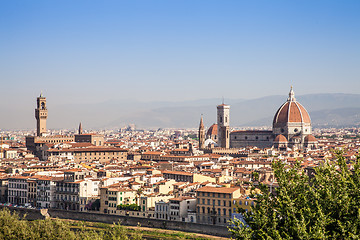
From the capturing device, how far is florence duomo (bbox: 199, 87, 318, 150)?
10956cm

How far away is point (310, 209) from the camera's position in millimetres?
16047

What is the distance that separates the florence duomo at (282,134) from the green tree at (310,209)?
89.5 metres

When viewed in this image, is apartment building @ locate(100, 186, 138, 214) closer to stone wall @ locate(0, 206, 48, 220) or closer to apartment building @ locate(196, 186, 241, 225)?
stone wall @ locate(0, 206, 48, 220)

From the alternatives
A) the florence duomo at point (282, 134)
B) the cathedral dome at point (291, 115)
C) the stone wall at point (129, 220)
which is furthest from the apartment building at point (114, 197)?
the cathedral dome at point (291, 115)

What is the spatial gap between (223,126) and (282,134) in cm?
1175

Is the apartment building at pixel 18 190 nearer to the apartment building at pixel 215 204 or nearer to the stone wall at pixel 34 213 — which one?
the stone wall at pixel 34 213

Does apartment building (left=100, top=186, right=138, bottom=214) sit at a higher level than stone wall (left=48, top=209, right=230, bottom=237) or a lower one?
higher

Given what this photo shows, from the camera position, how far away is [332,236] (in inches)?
615

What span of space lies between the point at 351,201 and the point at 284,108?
9930 centimetres

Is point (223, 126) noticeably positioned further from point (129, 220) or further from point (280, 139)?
point (129, 220)

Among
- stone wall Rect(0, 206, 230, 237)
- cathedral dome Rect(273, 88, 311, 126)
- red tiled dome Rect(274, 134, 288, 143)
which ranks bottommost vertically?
stone wall Rect(0, 206, 230, 237)

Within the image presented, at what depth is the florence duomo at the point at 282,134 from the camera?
109562 mm

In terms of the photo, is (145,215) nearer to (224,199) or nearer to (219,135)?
(224,199)

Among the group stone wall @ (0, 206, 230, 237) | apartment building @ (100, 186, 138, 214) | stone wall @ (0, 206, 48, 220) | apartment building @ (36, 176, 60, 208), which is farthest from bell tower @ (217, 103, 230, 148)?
apartment building @ (100, 186, 138, 214)
